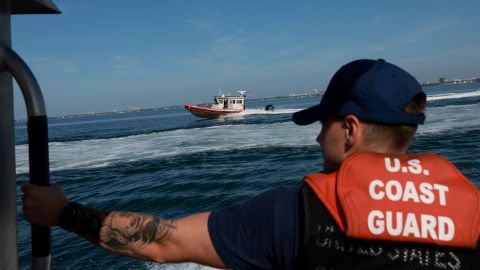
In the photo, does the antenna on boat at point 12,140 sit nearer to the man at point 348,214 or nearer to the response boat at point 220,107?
the man at point 348,214

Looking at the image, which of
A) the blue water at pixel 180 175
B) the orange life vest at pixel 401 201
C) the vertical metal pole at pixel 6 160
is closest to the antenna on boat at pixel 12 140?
the vertical metal pole at pixel 6 160

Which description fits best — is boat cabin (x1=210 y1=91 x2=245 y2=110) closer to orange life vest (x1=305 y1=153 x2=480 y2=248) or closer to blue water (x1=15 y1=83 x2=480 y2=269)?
blue water (x1=15 y1=83 x2=480 y2=269)

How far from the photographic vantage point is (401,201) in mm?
982

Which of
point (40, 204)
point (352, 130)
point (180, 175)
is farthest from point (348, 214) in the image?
point (180, 175)

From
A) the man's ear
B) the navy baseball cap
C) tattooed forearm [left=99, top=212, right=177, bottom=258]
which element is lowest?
tattooed forearm [left=99, top=212, right=177, bottom=258]

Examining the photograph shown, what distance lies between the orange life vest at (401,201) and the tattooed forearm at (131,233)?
17.3 inches

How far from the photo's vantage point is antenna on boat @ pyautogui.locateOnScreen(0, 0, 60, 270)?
0.92 m

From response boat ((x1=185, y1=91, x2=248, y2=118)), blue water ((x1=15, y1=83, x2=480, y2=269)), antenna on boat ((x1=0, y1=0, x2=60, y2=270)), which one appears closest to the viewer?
antenna on boat ((x1=0, y1=0, x2=60, y2=270))

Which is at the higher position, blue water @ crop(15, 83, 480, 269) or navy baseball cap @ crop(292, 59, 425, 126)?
navy baseball cap @ crop(292, 59, 425, 126)

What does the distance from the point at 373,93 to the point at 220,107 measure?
130 feet

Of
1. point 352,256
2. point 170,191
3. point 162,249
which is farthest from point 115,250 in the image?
point 170,191

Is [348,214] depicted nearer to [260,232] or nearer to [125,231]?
[260,232]

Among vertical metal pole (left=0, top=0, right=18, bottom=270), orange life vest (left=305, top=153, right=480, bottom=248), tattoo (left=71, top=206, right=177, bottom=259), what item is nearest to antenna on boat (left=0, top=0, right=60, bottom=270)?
vertical metal pole (left=0, top=0, right=18, bottom=270)

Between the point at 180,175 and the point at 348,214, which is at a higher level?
the point at 348,214
